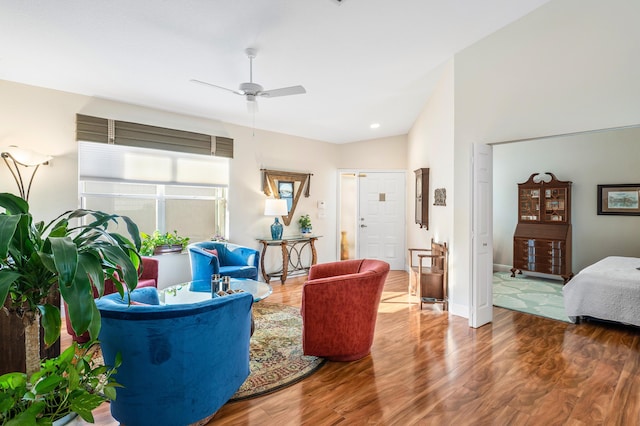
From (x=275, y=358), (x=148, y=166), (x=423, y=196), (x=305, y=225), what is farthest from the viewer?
(x=305, y=225)

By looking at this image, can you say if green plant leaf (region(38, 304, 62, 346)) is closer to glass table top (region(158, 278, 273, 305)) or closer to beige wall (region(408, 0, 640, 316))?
glass table top (region(158, 278, 273, 305))

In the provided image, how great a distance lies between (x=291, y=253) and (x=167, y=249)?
91.9 inches

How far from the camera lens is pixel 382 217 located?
6.96m

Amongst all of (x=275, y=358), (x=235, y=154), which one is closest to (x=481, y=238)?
(x=275, y=358)

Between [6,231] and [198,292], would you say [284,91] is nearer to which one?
[198,292]

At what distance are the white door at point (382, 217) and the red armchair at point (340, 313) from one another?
4.05 meters

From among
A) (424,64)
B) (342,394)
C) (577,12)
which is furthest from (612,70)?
(342,394)

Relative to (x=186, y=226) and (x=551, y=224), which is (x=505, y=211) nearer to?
(x=551, y=224)

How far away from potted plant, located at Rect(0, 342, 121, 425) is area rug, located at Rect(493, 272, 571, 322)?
467 centimetres

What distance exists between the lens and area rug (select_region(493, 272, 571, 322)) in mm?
4355

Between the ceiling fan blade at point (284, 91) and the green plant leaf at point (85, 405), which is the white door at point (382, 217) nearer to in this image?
the ceiling fan blade at point (284, 91)

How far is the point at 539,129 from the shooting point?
3.33 metres

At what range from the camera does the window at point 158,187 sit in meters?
4.37

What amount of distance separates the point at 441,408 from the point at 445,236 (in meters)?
2.62
